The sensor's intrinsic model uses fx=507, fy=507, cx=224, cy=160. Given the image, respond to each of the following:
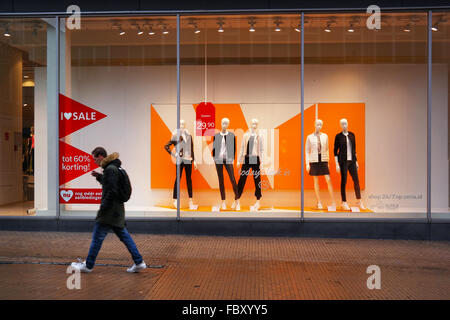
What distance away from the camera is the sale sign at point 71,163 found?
10.8 metres

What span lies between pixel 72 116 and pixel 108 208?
4390mm

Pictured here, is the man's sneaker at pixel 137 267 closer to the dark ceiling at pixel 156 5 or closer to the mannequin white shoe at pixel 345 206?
the mannequin white shoe at pixel 345 206

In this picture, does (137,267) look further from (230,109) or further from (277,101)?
(277,101)

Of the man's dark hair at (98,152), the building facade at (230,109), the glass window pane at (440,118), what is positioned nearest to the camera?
the man's dark hair at (98,152)

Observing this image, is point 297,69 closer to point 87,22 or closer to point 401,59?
point 401,59

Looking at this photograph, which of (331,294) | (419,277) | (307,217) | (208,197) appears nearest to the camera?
(331,294)

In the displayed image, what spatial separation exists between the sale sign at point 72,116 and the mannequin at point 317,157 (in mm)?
4724

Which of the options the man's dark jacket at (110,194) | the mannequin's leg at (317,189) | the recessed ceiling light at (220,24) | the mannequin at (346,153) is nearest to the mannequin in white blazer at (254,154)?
the mannequin's leg at (317,189)

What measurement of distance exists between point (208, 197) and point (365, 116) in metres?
3.95

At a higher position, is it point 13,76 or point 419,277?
point 13,76

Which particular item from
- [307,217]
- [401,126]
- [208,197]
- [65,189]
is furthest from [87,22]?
[401,126]

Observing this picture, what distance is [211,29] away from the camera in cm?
1091

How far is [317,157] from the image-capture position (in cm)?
1115

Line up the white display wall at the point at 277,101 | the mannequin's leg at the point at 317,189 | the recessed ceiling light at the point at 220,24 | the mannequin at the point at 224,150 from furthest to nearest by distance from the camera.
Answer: the mannequin at the point at 224,150
the mannequin's leg at the point at 317,189
the white display wall at the point at 277,101
the recessed ceiling light at the point at 220,24
